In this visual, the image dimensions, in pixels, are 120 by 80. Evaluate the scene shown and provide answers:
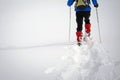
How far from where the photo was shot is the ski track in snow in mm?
5426

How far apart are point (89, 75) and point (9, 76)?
2.09 metres

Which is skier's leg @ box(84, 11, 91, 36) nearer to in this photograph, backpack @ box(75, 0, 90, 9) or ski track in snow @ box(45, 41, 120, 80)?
backpack @ box(75, 0, 90, 9)

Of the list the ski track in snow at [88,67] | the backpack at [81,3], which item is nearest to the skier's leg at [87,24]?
the backpack at [81,3]

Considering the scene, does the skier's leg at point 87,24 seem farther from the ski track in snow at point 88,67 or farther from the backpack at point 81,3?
the ski track in snow at point 88,67

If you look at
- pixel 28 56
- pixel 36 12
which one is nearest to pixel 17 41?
pixel 28 56

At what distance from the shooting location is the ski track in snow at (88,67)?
17.8 ft

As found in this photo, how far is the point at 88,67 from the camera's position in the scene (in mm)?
5980

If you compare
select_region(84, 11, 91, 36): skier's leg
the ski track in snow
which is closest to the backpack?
select_region(84, 11, 91, 36): skier's leg

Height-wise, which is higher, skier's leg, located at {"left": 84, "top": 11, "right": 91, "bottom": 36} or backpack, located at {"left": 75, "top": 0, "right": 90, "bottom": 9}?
backpack, located at {"left": 75, "top": 0, "right": 90, "bottom": 9}

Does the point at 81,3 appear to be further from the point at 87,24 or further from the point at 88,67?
the point at 88,67

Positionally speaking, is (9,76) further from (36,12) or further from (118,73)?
(36,12)

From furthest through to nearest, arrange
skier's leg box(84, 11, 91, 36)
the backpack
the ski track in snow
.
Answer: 1. skier's leg box(84, 11, 91, 36)
2. the backpack
3. the ski track in snow

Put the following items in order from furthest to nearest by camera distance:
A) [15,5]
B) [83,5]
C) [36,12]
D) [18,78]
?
[15,5], [36,12], [83,5], [18,78]

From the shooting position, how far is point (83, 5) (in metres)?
8.79
